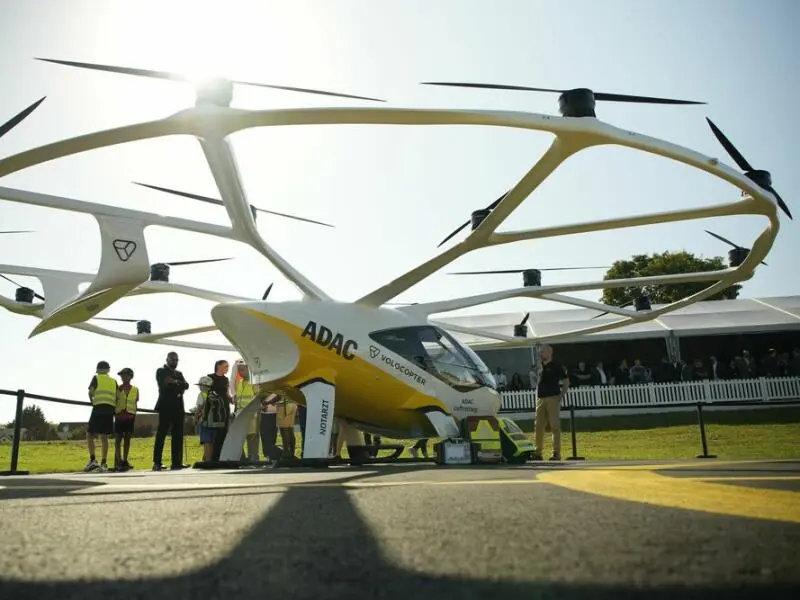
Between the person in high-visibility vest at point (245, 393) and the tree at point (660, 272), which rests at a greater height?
the tree at point (660, 272)

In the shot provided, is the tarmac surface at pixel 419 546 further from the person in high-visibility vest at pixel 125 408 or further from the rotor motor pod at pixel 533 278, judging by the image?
the rotor motor pod at pixel 533 278

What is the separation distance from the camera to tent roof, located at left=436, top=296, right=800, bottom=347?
24.0 meters

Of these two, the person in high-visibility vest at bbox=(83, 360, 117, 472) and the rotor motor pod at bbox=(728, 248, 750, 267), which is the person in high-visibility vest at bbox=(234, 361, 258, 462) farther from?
the rotor motor pod at bbox=(728, 248, 750, 267)

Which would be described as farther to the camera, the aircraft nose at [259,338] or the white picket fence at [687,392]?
the white picket fence at [687,392]

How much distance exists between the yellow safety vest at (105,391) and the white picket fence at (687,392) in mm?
15679

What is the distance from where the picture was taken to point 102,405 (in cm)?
1030

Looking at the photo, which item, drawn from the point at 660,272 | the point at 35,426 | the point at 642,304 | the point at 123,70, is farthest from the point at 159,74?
the point at 660,272

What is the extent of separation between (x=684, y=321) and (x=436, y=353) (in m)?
19.1

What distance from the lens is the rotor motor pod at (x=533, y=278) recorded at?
1319cm

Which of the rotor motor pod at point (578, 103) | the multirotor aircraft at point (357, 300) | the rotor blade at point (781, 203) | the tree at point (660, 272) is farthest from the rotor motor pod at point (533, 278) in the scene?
A: the tree at point (660, 272)

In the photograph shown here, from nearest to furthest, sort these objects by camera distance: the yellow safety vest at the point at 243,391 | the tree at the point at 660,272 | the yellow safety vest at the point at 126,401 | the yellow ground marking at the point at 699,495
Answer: the yellow ground marking at the point at 699,495, the yellow safety vest at the point at 126,401, the yellow safety vest at the point at 243,391, the tree at the point at 660,272

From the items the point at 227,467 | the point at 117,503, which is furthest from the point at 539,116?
the point at 227,467

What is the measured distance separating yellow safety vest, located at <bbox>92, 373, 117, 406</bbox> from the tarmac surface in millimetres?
7678

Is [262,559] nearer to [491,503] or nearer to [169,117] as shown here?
[491,503]
